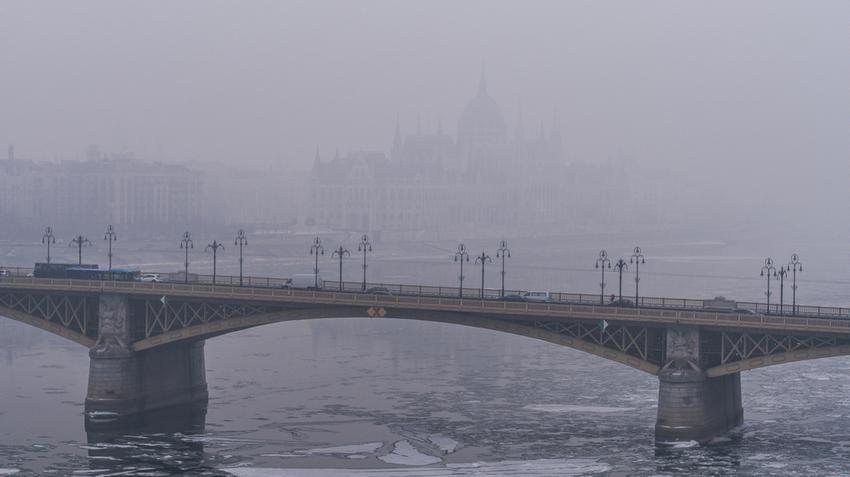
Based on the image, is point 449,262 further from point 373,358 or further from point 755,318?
point 755,318

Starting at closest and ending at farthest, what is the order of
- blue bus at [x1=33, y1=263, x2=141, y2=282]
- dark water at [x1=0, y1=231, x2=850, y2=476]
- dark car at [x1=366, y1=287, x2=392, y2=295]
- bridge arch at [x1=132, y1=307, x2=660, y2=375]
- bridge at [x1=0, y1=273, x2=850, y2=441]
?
dark water at [x1=0, y1=231, x2=850, y2=476] → bridge at [x1=0, y1=273, x2=850, y2=441] → bridge arch at [x1=132, y1=307, x2=660, y2=375] → dark car at [x1=366, y1=287, x2=392, y2=295] → blue bus at [x1=33, y1=263, x2=141, y2=282]

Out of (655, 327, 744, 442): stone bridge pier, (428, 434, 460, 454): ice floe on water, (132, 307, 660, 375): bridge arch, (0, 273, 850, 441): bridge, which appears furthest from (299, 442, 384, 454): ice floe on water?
(655, 327, 744, 442): stone bridge pier

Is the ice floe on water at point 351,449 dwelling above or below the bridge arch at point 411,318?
below

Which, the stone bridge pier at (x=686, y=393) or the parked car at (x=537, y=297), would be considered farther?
the parked car at (x=537, y=297)

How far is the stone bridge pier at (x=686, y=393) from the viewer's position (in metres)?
51.4

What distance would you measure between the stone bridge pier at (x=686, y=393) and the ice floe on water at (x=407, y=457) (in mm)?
8417

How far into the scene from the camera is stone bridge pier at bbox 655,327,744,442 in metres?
51.4

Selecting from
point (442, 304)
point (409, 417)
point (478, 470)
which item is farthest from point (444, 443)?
point (442, 304)

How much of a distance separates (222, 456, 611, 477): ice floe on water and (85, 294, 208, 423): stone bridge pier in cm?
1143

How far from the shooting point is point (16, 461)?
50.4 meters

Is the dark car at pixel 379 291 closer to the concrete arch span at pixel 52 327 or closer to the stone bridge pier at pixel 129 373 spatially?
the stone bridge pier at pixel 129 373

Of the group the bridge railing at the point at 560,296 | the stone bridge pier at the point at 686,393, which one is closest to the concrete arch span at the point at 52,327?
the bridge railing at the point at 560,296

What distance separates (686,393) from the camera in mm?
51406

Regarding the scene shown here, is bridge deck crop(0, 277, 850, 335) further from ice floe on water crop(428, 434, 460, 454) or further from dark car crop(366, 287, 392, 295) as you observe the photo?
ice floe on water crop(428, 434, 460, 454)
